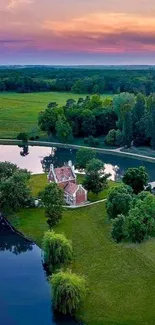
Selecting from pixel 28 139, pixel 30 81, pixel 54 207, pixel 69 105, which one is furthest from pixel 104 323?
pixel 30 81

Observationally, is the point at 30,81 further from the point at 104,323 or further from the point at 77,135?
the point at 104,323

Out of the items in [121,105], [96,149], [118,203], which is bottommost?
[96,149]

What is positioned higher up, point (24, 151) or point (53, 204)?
point (53, 204)

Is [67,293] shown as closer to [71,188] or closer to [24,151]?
[71,188]

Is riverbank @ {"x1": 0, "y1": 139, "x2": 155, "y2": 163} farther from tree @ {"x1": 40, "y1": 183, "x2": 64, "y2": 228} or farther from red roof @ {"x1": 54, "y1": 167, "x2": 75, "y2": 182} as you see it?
tree @ {"x1": 40, "y1": 183, "x2": 64, "y2": 228}

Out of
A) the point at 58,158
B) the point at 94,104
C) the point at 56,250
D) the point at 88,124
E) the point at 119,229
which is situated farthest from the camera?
the point at 94,104

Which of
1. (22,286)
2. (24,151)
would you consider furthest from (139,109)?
(22,286)
